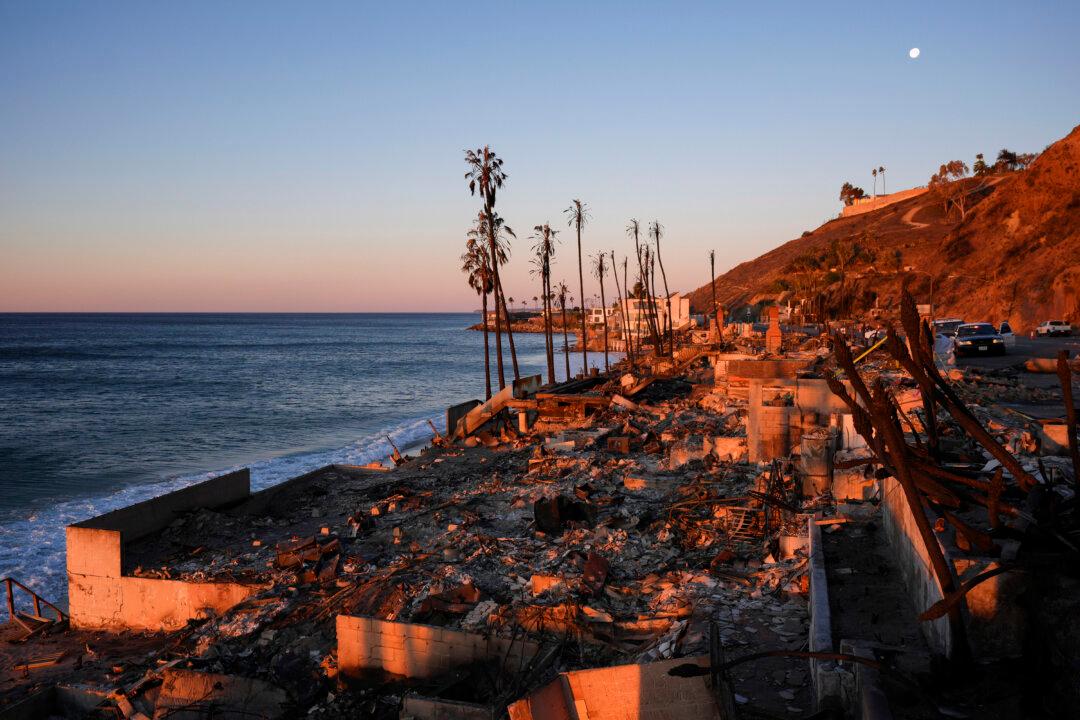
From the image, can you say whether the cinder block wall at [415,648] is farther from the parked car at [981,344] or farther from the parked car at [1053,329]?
the parked car at [1053,329]

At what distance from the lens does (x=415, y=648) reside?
802 centimetres

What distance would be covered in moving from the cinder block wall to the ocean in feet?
34.4

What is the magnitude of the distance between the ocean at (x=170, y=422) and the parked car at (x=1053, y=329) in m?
33.5

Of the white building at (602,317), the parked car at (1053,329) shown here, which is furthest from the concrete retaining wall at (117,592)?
the white building at (602,317)

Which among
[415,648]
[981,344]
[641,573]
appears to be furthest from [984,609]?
[981,344]

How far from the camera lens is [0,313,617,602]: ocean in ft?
82.3

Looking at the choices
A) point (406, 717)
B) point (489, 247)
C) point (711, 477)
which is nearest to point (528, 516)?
point (711, 477)

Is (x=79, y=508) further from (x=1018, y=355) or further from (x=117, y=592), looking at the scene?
(x=1018, y=355)

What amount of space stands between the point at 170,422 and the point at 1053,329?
5062 centimetres

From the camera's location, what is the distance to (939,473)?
5.25 m

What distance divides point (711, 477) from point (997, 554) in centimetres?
929

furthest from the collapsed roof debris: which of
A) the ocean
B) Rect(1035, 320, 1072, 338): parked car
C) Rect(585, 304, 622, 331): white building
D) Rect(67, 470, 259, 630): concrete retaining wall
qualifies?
Rect(585, 304, 622, 331): white building

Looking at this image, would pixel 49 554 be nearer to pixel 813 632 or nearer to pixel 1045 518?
pixel 813 632

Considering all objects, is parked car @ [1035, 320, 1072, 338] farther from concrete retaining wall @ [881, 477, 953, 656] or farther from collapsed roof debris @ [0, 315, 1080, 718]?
concrete retaining wall @ [881, 477, 953, 656]
